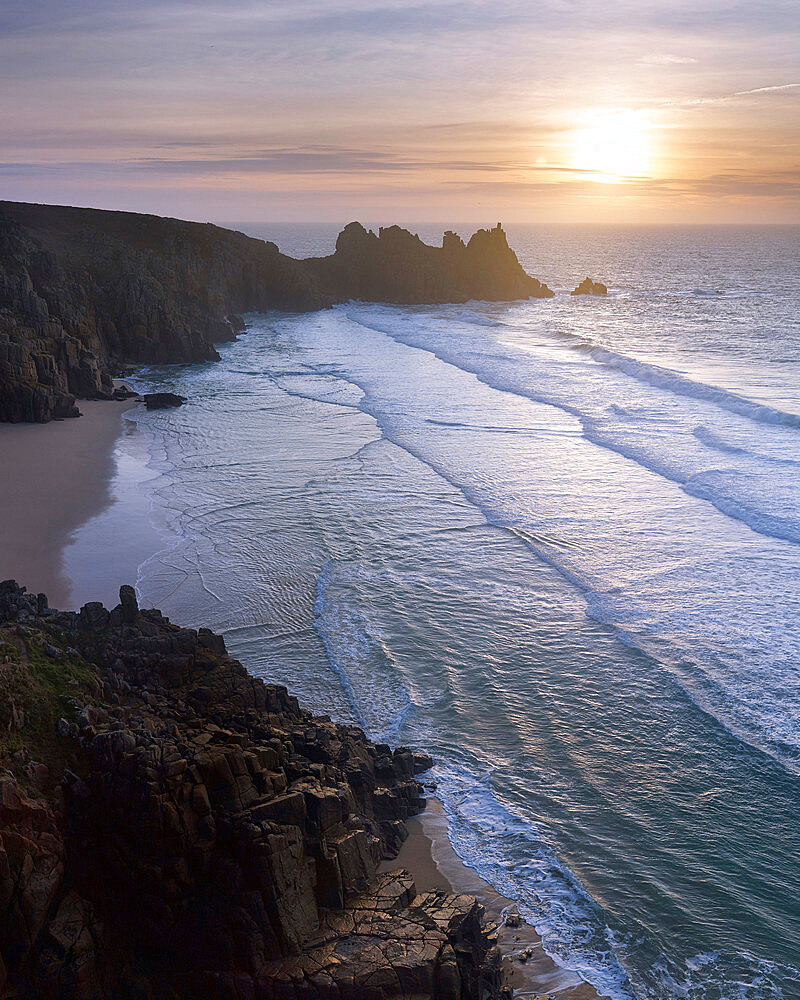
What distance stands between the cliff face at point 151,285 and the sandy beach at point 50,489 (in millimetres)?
2421

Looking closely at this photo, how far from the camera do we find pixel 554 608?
19.4m

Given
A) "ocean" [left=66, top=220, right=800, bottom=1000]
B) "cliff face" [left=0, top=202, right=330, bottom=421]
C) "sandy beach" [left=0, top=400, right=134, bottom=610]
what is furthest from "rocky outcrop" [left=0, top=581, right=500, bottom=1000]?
"cliff face" [left=0, top=202, right=330, bottom=421]

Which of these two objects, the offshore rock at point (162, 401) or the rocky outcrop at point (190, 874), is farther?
the offshore rock at point (162, 401)

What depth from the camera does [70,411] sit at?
121ft

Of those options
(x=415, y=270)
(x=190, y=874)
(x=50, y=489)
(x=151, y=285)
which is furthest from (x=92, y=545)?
(x=415, y=270)

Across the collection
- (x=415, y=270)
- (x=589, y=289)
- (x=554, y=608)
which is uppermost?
(x=415, y=270)

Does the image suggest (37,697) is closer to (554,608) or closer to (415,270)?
(554,608)

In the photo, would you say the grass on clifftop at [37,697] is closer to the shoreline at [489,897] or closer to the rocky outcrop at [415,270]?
the shoreline at [489,897]

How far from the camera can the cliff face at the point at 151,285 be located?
40.3 metres

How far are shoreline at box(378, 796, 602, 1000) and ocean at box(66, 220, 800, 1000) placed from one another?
247 mm

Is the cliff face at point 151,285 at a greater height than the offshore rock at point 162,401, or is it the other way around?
the cliff face at point 151,285

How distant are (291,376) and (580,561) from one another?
31884 millimetres

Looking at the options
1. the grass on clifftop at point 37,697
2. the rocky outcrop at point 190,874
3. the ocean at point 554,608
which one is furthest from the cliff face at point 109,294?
the rocky outcrop at point 190,874

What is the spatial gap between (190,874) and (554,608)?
12092 mm
